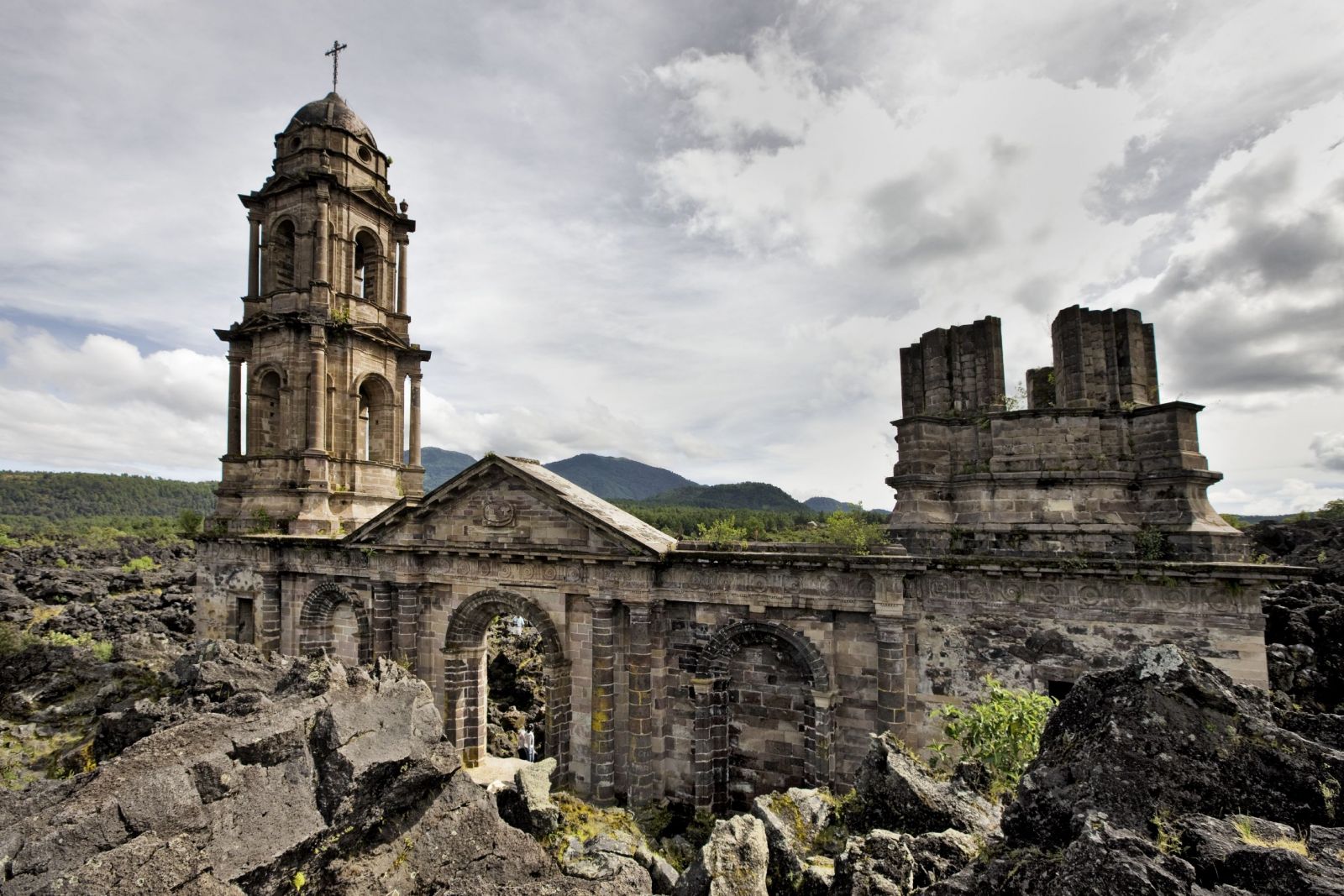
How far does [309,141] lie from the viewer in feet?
74.8

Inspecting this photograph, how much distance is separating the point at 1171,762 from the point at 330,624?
72.6 ft

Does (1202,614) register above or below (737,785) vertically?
above

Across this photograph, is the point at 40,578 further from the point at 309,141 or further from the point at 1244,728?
the point at 1244,728

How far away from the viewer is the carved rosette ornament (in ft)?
56.4

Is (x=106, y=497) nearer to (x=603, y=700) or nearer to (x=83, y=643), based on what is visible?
(x=83, y=643)

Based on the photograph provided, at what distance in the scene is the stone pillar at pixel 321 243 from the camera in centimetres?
2219

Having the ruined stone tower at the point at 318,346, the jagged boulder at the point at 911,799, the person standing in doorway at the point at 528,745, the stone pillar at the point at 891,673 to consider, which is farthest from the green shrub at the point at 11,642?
the jagged boulder at the point at 911,799

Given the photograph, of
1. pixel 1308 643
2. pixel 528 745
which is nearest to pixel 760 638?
pixel 528 745

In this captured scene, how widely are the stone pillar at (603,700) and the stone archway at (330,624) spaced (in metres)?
9.17

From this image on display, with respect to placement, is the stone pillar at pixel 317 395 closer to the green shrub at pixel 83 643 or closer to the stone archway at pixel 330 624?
the stone archway at pixel 330 624

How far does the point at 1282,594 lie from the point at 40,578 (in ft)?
210

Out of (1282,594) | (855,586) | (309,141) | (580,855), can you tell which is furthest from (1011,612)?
(309,141)

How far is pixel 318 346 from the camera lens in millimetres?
21938

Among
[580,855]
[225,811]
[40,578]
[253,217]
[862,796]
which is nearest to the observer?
[225,811]
